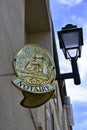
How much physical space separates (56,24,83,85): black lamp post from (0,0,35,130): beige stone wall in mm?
741

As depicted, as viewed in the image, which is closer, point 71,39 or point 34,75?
point 34,75

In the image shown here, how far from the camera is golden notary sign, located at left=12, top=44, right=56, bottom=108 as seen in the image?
424cm

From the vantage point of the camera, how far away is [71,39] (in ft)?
18.4

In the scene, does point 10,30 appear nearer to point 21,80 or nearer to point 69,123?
point 21,80

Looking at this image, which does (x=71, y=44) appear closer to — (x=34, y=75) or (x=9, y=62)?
(x=9, y=62)

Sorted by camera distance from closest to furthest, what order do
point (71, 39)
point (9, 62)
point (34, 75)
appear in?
1. point (34, 75)
2. point (9, 62)
3. point (71, 39)

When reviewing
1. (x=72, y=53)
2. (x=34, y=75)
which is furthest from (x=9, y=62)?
(x=34, y=75)

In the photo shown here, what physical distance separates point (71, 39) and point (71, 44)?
0.09m

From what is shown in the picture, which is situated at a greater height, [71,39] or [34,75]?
[71,39]

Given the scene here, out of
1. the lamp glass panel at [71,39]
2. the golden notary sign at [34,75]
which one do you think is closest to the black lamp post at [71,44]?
the lamp glass panel at [71,39]

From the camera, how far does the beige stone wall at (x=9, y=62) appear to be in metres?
5.00

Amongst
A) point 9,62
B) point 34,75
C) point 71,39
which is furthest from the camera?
point 71,39

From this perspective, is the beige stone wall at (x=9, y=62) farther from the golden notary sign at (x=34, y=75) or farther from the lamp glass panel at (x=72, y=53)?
the lamp glass panel at (x=72, y=53)

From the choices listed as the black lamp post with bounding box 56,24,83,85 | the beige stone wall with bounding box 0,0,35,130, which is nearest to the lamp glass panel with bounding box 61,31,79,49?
the black lamp post with bounding box 56,24,83,85
